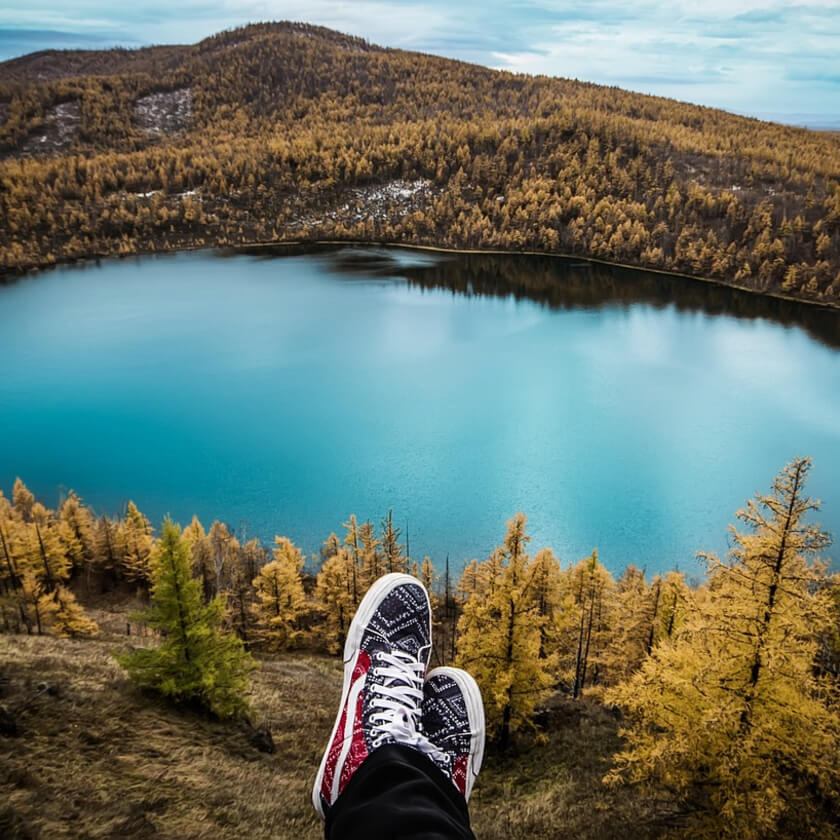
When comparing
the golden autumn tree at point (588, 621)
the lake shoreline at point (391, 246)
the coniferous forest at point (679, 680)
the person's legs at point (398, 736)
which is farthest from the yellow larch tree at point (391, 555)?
the lake shoreline at point (391, 246)

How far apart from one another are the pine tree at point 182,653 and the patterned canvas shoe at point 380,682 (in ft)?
14.8

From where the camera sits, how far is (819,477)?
40094mm

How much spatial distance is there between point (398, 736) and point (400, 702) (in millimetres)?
897

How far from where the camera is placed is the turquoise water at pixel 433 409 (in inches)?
1462

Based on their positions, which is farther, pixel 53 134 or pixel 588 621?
pixel 53 134

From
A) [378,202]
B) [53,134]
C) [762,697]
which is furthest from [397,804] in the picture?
[53,134]

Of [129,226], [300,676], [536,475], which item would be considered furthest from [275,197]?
[300,676]

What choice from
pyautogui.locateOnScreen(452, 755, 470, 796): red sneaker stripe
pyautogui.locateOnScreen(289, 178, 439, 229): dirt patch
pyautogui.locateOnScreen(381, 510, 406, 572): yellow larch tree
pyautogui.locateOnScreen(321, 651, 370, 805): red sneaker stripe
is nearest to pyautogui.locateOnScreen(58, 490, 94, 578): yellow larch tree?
pyautogui.locateOnScreen(381, 510, 406, 572): yellow larch tree

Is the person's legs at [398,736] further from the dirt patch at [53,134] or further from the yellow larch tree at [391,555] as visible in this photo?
the dirt patch at [53,134]

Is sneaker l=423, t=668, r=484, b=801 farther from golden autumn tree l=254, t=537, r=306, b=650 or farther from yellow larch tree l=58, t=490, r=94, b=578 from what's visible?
yellow larch tree l=58, t=490, r=94, b=578

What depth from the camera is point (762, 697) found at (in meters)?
7.10

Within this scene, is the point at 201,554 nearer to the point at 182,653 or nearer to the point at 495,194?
the point at 182,653

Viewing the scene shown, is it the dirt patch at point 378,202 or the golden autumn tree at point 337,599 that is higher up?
the dirt patch at point 378,202

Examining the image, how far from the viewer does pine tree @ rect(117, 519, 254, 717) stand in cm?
939
